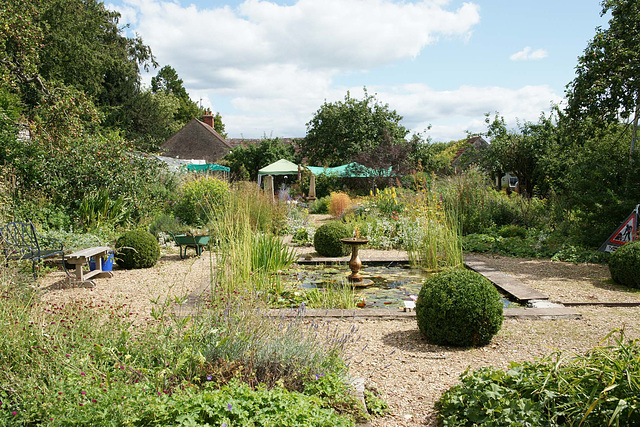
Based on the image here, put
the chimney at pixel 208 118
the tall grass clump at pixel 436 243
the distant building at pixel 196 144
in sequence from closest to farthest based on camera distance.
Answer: the tall grass clump at pixel 436 243 < the distant building at pixel 196 144 < the chimney at pixel 208 118

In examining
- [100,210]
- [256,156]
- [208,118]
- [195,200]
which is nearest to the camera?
[100,210]

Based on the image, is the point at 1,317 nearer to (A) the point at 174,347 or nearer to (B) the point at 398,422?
(A) the point at 174,347

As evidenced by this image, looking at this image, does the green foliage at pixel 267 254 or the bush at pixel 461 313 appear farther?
the green foliage at pixel 267 254

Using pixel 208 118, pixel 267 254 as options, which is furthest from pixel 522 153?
pixel 208 118

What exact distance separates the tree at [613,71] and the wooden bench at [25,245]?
387 inches

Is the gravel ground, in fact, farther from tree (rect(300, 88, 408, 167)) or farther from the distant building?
the distant building

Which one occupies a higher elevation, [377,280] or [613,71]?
[613,71]

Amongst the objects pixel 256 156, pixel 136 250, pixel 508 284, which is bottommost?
pixel 508 284

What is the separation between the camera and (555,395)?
8.09ft

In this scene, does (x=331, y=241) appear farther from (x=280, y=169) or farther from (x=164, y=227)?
(x=280, y=169)

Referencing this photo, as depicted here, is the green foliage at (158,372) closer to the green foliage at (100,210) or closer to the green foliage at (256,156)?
the green foliage at (100,210)

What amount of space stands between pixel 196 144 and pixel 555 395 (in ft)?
110

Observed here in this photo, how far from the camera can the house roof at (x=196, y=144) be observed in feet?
112

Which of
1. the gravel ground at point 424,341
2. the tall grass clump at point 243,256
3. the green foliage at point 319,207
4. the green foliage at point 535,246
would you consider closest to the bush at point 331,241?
the tall grass clump at point 243,256
